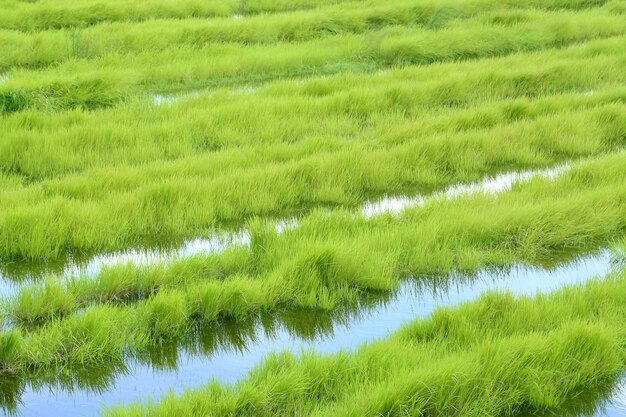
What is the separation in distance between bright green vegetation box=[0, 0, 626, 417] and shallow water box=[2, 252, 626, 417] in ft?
0.17

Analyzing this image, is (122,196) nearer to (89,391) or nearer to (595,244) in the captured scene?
(89,391)

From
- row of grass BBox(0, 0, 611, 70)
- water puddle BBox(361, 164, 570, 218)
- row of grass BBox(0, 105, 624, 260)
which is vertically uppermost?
row of grass BBox(0, 0, 611, 70)

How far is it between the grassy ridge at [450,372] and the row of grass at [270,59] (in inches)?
174

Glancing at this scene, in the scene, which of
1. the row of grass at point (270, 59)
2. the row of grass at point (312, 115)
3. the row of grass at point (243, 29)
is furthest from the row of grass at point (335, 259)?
the row of grass at point (243, 29)

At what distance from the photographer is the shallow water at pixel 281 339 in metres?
3.13

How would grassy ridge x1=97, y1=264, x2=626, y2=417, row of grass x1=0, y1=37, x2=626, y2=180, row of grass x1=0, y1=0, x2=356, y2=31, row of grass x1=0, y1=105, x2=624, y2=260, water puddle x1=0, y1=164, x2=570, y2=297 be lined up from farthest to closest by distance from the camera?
row of grass x1=0, y1=0, x2=356, y2=31, row of grass x1=0, y1=37, x2=626, y2=180, row of grass x1=0, y1=105, x2=624, y2=260, water puddle x1=0, y1=164, x2=570, y2=297, grassy ridge x1=97, y1=264, x2=626, y2=417

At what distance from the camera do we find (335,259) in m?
4.06

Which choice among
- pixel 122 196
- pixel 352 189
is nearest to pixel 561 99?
pixel 352 189

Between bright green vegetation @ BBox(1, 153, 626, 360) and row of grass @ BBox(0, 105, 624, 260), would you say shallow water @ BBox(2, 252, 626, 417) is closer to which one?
bright green vegetation @ BBox(1, 153, 626, 360)

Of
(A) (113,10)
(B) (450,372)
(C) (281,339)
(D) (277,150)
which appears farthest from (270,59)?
(B) (450,372)

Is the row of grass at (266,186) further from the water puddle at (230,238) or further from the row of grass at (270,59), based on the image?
the row of grass at (270,59)

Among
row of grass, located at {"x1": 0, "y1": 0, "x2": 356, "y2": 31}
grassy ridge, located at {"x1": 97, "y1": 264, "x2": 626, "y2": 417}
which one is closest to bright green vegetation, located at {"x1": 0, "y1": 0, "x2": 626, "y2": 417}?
grassy ridge, located at {"x1": 97, "y1": 264, "x2": 626, "y2": 417}

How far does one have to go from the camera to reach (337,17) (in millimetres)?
11039

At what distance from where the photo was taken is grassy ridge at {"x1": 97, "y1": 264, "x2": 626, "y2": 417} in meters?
2.94
